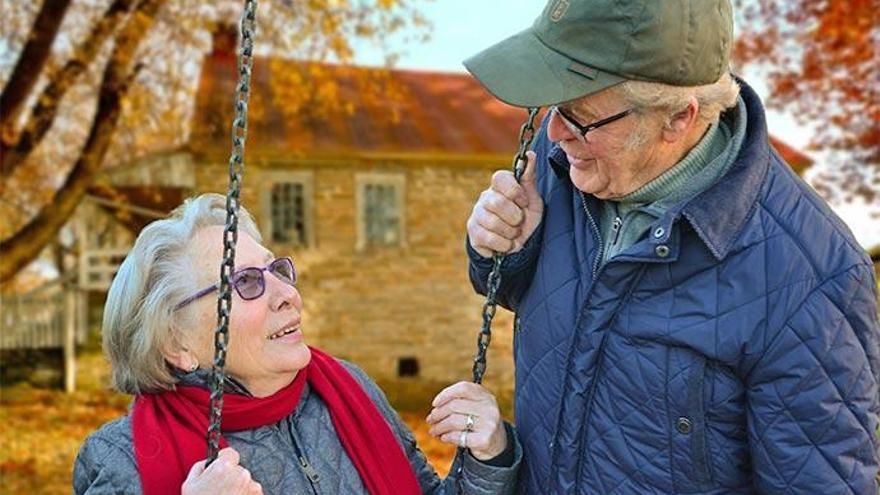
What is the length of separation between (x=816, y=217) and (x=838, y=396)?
31 centimetres

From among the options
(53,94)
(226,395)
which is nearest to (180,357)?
(226,395)

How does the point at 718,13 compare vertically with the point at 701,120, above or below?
above

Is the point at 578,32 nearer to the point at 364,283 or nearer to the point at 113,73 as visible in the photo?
the point at 113,73

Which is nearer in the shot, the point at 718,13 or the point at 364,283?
the point at 718,13

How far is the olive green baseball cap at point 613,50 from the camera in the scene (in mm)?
1536

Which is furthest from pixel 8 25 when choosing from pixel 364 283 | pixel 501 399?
pixel 501 399

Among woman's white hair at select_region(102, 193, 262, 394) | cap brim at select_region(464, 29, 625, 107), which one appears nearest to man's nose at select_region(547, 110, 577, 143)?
cap brim at select_region(464, 29, 625, 107)

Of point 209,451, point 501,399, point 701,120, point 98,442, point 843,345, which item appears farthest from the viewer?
point 501,399

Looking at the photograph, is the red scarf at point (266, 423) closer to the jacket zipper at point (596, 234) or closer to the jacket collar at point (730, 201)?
the jacket zipper at point (596, 234)

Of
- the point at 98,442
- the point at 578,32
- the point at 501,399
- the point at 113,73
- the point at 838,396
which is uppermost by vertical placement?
the point at 113,73

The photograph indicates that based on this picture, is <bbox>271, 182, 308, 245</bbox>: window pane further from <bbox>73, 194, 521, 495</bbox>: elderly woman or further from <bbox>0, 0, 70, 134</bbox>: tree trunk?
<bbox>73, 194, 521, 495</bbox>: elderly woman

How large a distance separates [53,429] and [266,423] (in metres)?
10.9

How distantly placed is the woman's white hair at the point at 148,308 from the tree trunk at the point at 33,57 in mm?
6970

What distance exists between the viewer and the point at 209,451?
1757mm
